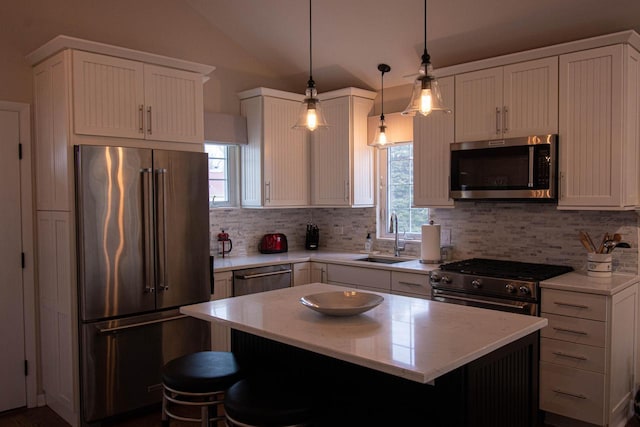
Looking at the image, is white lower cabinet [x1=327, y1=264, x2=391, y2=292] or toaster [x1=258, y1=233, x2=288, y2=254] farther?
toaster [x1=258, y1=233, x2=288, y2=254]

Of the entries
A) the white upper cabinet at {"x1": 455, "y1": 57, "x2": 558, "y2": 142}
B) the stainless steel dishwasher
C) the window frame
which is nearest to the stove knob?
the white upper cabinet at {"x1": 455, "y1": 57, "x2": 558, "y2": 142}

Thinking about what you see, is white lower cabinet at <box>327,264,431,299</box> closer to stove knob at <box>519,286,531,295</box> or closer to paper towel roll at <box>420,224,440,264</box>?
paper towel roll at <box>420,224,440,264</box>

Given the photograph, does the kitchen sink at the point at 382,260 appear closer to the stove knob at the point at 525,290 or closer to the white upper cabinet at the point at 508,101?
the white upper cabinet at the point at 508,101

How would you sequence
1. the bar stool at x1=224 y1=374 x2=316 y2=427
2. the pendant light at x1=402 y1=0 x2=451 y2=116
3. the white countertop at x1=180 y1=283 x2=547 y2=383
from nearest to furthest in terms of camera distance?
the white countertop at x1=180 y1=283 x2=547 y2=383 → the bar stool at x1=224 y1=374 x2=316 y2=427 → the pendant light at x1=402 y1=0 x2=451 y2=116

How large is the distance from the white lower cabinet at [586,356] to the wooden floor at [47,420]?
16.6 inches

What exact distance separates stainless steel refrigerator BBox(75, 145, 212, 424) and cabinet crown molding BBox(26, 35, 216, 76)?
628mm

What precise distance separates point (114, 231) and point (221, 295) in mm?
1051

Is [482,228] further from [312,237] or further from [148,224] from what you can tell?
[148,224]

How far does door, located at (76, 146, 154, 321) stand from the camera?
10.6ft

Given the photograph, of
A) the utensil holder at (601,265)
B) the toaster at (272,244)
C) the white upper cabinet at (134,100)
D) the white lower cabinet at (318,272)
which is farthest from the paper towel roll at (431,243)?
the white upper cabinet at (134,100)

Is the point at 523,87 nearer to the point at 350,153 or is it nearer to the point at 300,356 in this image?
the point at 350,153

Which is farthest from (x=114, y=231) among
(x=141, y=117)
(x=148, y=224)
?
(x=141, y=117)

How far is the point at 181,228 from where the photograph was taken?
3.64m

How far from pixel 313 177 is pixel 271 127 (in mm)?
654
